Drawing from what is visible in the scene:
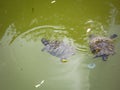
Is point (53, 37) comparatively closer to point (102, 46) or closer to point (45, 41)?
point (45, 41)

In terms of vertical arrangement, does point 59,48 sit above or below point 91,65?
above

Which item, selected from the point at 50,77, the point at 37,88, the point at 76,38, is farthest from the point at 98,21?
the point at 37,88

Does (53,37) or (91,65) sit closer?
(91,65)

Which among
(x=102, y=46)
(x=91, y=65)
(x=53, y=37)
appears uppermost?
(x=53, y=37)

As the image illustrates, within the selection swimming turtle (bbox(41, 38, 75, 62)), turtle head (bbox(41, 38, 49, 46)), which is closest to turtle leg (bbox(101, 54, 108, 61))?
swimming turtle (bbox(41, 38, 75, 62))

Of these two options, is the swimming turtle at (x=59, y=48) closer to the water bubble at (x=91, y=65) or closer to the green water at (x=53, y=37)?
the green water at (x=53, y=37)

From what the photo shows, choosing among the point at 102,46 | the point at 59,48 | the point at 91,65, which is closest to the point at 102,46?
the point at 102,46

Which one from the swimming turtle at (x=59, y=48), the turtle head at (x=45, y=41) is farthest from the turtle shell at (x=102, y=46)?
the turtle head at (x=45, y=41)
